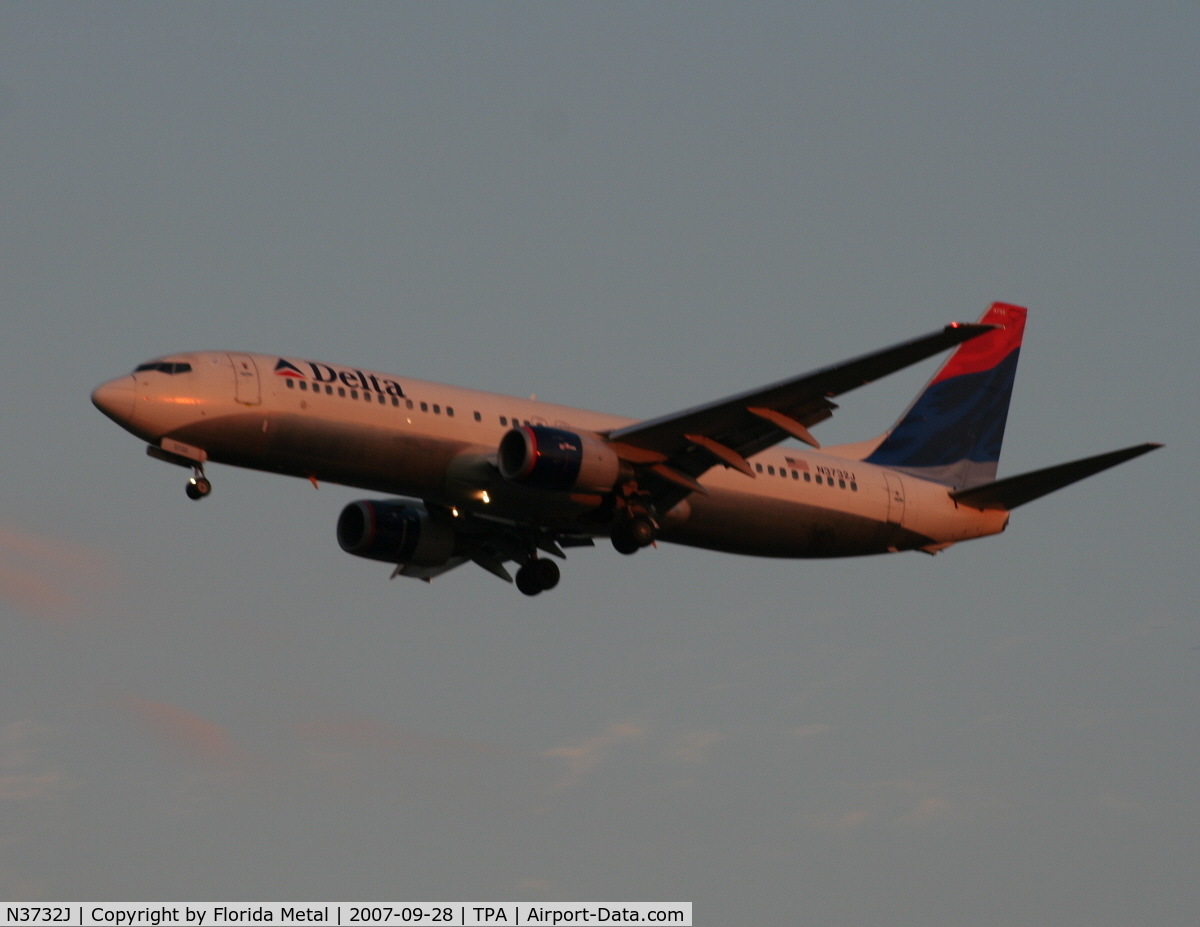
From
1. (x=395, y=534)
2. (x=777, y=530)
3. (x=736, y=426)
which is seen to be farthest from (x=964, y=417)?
(x=395, y=534)

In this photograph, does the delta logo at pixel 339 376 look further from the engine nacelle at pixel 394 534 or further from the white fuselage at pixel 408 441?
the engine nacelle at pixel 394 534

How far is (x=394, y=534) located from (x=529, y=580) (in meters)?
3.83

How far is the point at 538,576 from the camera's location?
45750mm

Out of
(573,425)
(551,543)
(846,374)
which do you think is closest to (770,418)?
(846,374)

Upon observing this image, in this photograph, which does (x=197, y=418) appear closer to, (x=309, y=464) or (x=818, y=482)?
(x=309, y=464)

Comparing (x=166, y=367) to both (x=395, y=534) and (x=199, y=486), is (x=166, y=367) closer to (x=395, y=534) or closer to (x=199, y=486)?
(x=199, y=486)

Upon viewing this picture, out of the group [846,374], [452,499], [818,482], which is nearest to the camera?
[846,374]

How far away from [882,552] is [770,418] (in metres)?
8.94

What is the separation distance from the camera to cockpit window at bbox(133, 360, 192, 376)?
3875cm

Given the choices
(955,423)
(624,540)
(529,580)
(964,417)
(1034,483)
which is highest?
(964,417)

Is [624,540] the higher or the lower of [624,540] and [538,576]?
the lower

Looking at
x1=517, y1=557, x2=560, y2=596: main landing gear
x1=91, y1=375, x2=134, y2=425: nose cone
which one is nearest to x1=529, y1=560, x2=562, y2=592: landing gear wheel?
x1=517, y1=557, x2=560, y2=596: main landing gear

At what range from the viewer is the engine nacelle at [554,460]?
127 ft

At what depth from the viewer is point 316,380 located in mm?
39000
